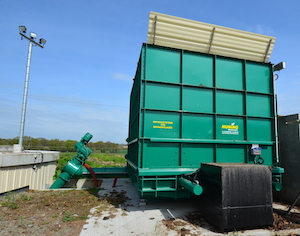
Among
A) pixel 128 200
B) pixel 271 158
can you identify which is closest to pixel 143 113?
pixel 128 200

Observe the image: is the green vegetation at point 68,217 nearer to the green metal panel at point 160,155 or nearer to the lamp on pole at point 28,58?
the green metal panel at point 160,155

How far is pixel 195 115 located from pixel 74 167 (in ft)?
18.7

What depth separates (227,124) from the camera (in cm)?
596

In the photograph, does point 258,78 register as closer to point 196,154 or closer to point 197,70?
point 197,70

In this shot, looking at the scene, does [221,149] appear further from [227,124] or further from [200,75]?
[200,75]

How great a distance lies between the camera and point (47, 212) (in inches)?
201

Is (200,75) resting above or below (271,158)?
above

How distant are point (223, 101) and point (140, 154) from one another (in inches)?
121

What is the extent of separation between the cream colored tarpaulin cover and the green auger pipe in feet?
17.8

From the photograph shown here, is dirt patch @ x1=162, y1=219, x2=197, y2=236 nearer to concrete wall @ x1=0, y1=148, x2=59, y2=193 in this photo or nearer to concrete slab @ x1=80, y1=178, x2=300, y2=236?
concrete slab @ x1=80, y1=178, x2=300, y2=236

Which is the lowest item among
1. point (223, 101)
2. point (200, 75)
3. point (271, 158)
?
point (271, 158)

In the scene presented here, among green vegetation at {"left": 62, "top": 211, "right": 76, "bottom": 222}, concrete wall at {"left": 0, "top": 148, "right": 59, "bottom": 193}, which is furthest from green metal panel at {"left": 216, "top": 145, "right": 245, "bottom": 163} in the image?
concrete wall at {"left": 0, "top": 148, "right": 59, "bottom": 193}

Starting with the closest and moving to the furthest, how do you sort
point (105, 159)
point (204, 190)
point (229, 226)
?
1. point (229, 226)
2. point (204, 190)
3. point (105, 159)

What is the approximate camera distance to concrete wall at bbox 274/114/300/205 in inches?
246
